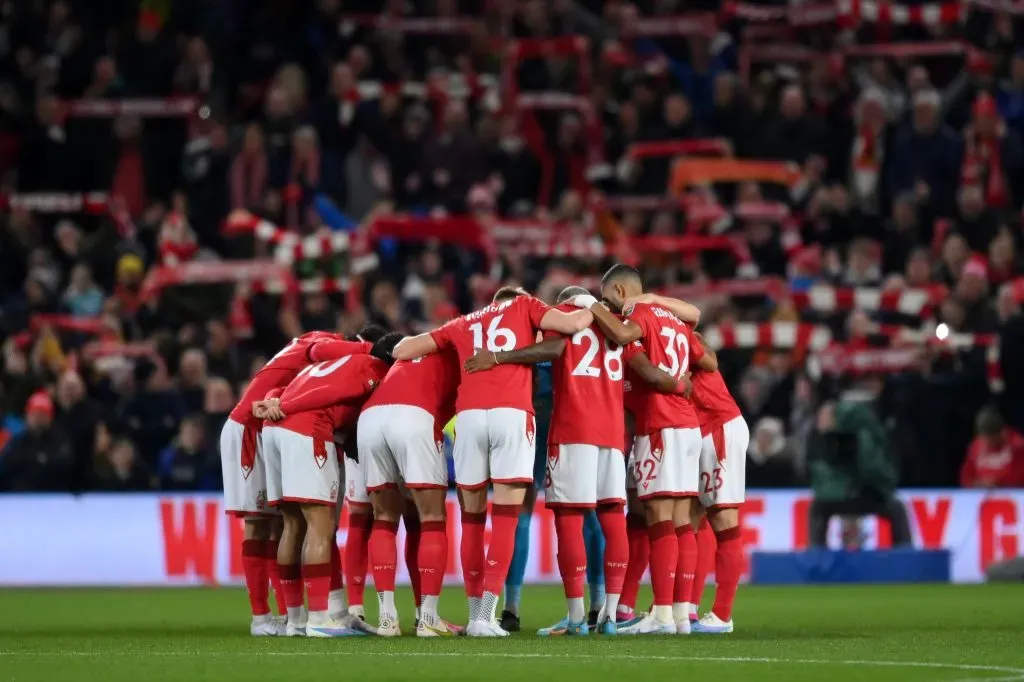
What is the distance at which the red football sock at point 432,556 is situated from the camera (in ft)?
42.3

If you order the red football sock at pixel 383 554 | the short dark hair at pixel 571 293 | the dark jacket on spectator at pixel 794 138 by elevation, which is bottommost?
the red football sock at pixel 383 554

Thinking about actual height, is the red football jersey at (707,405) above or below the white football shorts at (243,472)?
above

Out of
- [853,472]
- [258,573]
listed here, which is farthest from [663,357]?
[853,472]

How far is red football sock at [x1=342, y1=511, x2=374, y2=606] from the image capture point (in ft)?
45.3

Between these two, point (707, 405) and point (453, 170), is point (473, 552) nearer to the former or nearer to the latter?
point (707, 405)

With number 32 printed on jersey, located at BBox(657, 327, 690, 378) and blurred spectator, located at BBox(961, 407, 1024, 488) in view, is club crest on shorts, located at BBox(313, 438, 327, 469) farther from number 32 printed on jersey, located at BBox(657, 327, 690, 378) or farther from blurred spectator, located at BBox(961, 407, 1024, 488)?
blurred spectator, located at BBox(961, 407, 1024, 488)

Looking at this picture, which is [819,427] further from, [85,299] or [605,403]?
[85,299]

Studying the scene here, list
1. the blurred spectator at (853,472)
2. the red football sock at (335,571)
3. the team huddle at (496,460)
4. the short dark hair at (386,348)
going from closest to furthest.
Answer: the team huddle at (496,460) → the red football sock at (335,571) → the short dark hair at (386,348) → the blurred spectator at (853,472)

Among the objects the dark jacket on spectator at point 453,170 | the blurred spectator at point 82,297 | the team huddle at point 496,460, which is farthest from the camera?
the dark jacket on spectator at point 453,170

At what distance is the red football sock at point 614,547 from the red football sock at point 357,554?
1807 mm

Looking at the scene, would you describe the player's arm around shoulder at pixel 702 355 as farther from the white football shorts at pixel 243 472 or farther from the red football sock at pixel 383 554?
the white football shorts at pixel 243 472

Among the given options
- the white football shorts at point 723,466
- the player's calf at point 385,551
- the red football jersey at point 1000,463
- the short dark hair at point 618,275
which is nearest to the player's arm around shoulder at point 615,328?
the short dark hair at point 618,275

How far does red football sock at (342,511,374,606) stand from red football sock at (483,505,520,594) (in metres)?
1.23

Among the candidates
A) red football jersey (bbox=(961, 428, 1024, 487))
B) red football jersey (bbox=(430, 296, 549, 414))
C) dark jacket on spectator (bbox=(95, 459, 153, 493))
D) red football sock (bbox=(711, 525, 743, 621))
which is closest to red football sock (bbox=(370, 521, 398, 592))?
red football jersey (bbox=(430, 296, 549, 414))
